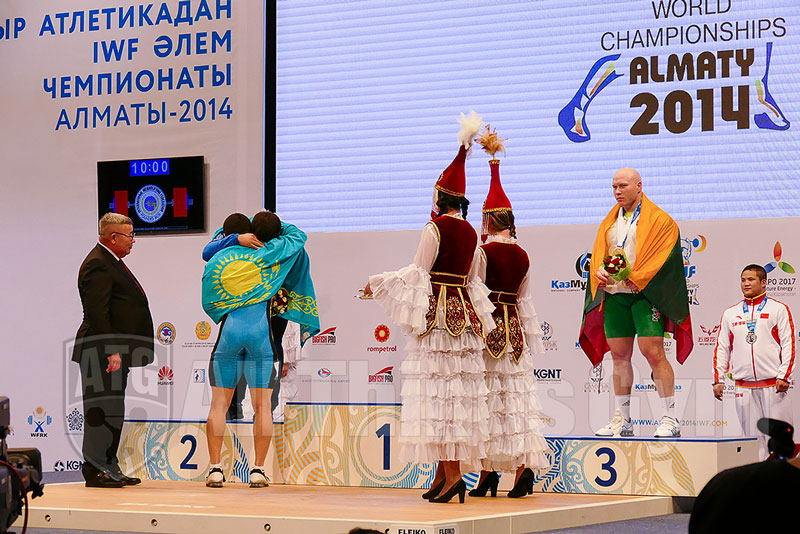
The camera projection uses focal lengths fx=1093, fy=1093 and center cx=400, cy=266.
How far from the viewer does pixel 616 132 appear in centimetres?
768

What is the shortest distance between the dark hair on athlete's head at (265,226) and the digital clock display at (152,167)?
325 centimetres

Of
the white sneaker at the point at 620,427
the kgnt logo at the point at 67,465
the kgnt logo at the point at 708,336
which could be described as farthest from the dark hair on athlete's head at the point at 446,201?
the kgnt logo at the point at 67,465

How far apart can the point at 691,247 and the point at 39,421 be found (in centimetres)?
561

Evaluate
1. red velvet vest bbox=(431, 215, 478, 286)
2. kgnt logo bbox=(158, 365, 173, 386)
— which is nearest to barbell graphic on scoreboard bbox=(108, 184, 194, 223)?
kgnt logo bbox=(158, 365, 173, 386)

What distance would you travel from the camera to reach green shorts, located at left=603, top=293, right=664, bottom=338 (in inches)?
241

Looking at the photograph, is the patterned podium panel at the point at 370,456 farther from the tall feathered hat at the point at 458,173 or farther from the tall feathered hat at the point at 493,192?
the tall feathered hat at the point at 458,173

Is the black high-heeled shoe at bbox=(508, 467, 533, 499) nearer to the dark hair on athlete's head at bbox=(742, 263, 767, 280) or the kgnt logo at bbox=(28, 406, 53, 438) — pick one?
the dark hair on athlete's head at bbox=(742, 263, 767, 280)

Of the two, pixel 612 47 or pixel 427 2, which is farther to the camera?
pixel 427 2

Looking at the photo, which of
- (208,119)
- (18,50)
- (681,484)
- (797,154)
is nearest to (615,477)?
(681,484)

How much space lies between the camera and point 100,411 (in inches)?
232

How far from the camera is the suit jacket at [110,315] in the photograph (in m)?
5.79

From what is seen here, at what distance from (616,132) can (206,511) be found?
14.1ft

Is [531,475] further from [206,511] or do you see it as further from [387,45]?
[387,45]

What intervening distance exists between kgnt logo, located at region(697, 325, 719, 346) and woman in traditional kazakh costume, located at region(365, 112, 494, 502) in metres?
2.80
